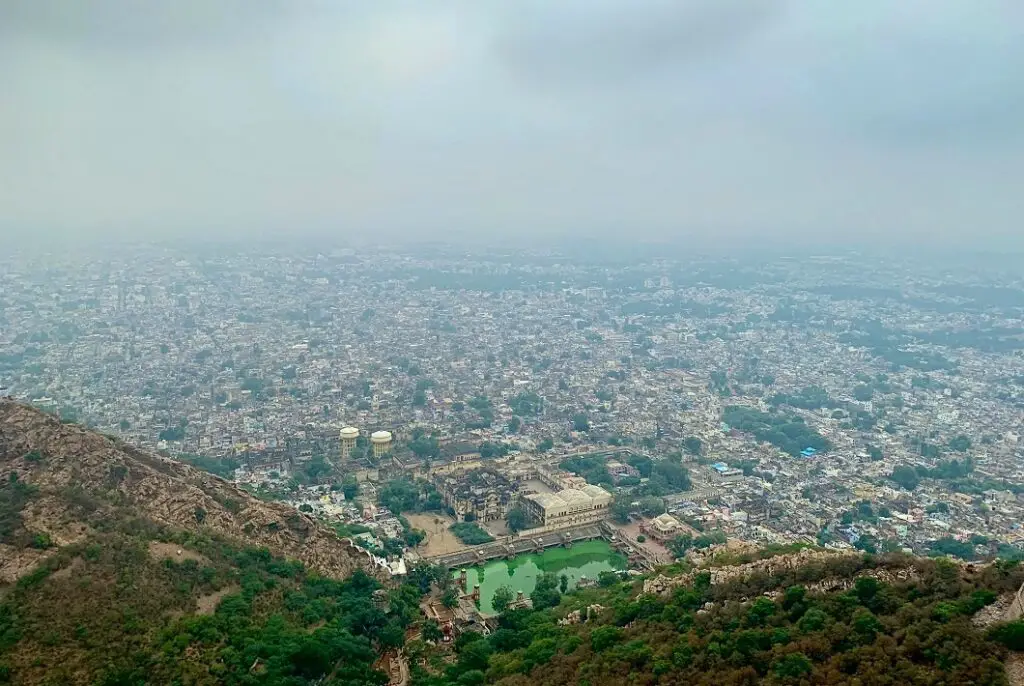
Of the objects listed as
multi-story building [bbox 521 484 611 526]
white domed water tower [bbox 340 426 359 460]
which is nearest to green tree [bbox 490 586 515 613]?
multi-story building [bbox 521 484 611 526]

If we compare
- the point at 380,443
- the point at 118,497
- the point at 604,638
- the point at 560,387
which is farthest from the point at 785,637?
the point at 560,387

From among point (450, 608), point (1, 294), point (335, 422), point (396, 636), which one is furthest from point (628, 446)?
point (1, 294)

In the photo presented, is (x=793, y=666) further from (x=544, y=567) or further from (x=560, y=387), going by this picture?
(x=560, y=387)

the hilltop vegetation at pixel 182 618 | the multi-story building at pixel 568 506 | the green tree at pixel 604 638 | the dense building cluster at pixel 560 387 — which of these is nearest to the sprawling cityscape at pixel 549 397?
the multi-story building at pixel 568 506

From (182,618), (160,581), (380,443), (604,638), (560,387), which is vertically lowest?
(560,387)

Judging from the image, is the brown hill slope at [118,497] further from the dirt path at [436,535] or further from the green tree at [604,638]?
the green tree at [604,638]

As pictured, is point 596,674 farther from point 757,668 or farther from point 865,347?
point 865,347
